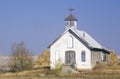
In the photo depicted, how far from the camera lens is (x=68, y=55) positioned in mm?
71062

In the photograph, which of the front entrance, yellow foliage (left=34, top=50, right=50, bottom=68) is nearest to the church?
the front entrance

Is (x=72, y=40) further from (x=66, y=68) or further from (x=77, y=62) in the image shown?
(x=66, y=68)

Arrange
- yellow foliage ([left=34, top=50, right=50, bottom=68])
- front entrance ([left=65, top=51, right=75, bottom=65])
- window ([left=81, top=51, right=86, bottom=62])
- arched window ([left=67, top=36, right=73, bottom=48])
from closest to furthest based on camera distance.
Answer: window ([left=81, top=51, right=86, bottom=62]) < front entrance ([left=65, top=51, right=75, bottom=65]) < arched window ([left=67, top=36, right=73, bottom=48]) < yellow foliage ([left=34, top=50, right=50, bottom=68])

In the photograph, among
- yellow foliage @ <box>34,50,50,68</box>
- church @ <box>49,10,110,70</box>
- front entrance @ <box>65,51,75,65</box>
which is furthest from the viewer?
yellow foliage @ <box>34,50,50,68</box>

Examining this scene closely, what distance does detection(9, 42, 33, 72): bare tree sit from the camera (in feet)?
230

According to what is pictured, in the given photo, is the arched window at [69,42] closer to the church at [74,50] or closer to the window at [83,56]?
the church at [74,50]

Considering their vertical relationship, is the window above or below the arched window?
below

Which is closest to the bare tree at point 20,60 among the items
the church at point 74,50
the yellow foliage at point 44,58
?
the church at point 74,50

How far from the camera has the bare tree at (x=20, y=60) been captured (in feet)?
230

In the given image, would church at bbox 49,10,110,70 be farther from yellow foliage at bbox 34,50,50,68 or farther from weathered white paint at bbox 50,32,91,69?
yellow foliage at bbox 34,50,50,68

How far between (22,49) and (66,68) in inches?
414

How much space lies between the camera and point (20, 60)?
2753 inches

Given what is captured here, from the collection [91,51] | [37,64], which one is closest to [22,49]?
[91,51]

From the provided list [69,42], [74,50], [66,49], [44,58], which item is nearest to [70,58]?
[74,50]
